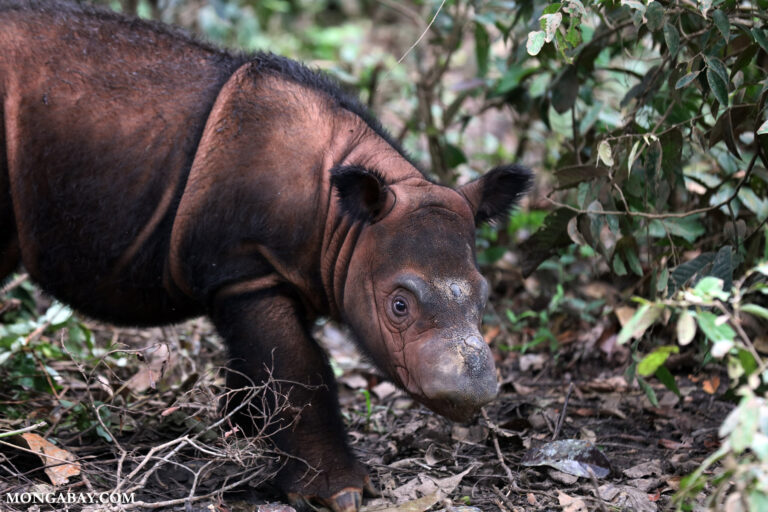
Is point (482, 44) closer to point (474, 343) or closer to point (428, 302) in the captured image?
point (428, 302)

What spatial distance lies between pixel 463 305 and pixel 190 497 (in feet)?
4.96

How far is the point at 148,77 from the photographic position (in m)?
4.67

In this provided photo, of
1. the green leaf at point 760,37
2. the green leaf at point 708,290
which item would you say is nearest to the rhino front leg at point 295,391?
the green leaf at point 708,290

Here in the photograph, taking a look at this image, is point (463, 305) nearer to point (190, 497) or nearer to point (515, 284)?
point (190, 497)

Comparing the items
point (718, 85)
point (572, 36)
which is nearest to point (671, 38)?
point (718, 85)

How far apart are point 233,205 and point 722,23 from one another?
2.54m

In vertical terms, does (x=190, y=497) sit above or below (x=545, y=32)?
below

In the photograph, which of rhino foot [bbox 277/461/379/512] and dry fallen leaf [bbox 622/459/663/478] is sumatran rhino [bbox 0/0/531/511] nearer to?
A: rhino foot [bbox 277/461/379/512]

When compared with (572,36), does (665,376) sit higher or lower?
lower

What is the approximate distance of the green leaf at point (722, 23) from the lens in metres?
3.96

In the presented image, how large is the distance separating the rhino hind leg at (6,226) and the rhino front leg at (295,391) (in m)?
1.34

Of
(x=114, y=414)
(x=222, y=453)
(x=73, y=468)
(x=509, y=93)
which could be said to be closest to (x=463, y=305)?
(x=222, y=453)

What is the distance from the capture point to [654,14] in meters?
4.04

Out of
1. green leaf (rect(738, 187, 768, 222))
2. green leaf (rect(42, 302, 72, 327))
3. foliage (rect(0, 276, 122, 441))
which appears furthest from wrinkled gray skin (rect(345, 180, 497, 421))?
green leaf (rect(42, 302, 72, 327))
